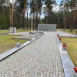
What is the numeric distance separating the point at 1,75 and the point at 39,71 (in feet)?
4.21

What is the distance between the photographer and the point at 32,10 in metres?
45.6

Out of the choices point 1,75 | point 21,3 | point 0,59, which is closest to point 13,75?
point 1,75

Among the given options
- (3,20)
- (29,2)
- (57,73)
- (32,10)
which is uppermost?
(29,2)

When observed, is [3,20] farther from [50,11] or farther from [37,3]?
[50,11]

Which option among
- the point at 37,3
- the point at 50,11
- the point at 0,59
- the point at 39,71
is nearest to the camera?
the point at 39,71

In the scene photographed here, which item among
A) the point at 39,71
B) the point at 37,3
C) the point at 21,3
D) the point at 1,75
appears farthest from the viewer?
the point at 37,3

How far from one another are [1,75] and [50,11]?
47.6m

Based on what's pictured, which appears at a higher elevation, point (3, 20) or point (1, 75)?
point (3, 20)

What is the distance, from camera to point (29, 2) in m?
43.7

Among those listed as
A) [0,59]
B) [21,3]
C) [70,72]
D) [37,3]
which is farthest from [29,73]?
[37,3]

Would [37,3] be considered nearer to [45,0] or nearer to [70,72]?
[45,0]

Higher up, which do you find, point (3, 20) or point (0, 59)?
point (3, 20)

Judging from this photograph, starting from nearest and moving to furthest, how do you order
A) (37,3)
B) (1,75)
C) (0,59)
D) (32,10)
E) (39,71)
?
1. (1,75)
2. (39,71)
3. (0,59)
4. (37,3)
5. (32,10)

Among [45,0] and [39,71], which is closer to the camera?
[39,71]
